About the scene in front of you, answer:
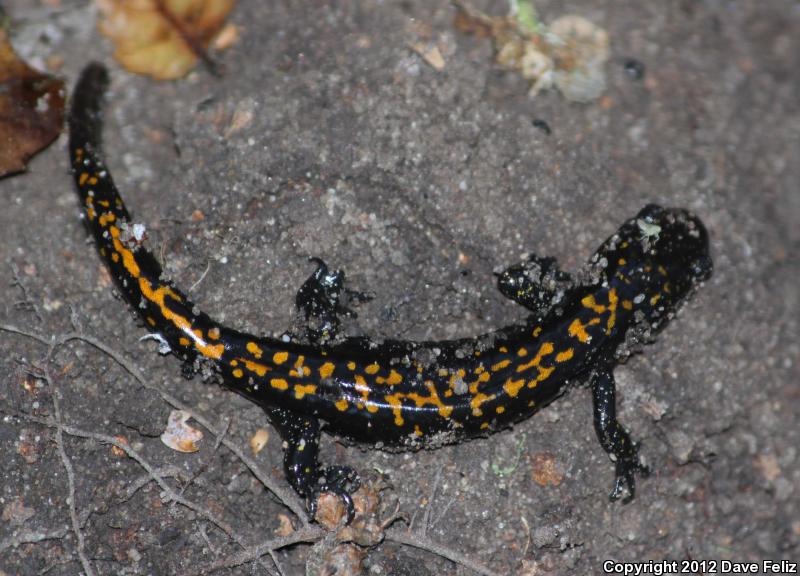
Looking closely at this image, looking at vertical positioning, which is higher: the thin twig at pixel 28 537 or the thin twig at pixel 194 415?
the thin twig at pixel 194 415

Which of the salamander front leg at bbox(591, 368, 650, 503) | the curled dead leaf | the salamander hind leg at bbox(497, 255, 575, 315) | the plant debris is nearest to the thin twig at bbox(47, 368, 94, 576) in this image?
the curled dead leaf

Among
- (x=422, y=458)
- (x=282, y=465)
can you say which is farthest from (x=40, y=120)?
(x=422, y=458)

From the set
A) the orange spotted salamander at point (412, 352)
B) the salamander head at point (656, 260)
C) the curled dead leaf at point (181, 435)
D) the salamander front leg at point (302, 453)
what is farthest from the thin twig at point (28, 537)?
the salamander head at point (656, 260)

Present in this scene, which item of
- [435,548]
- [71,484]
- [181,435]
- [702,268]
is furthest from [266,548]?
[702,268]

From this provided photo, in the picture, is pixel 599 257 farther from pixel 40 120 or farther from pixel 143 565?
pixel 40 120

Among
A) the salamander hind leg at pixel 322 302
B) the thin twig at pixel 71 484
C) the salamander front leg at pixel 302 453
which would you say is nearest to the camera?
the thin twig at pixel 71 484

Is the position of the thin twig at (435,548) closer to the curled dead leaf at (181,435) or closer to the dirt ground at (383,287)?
the dirt ground at (383,287)

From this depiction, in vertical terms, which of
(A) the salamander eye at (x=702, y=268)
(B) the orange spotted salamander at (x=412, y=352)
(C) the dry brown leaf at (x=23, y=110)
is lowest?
(B) the orange spotted salamander at (x=412, y=352)

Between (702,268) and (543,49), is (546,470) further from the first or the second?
(543,49)
